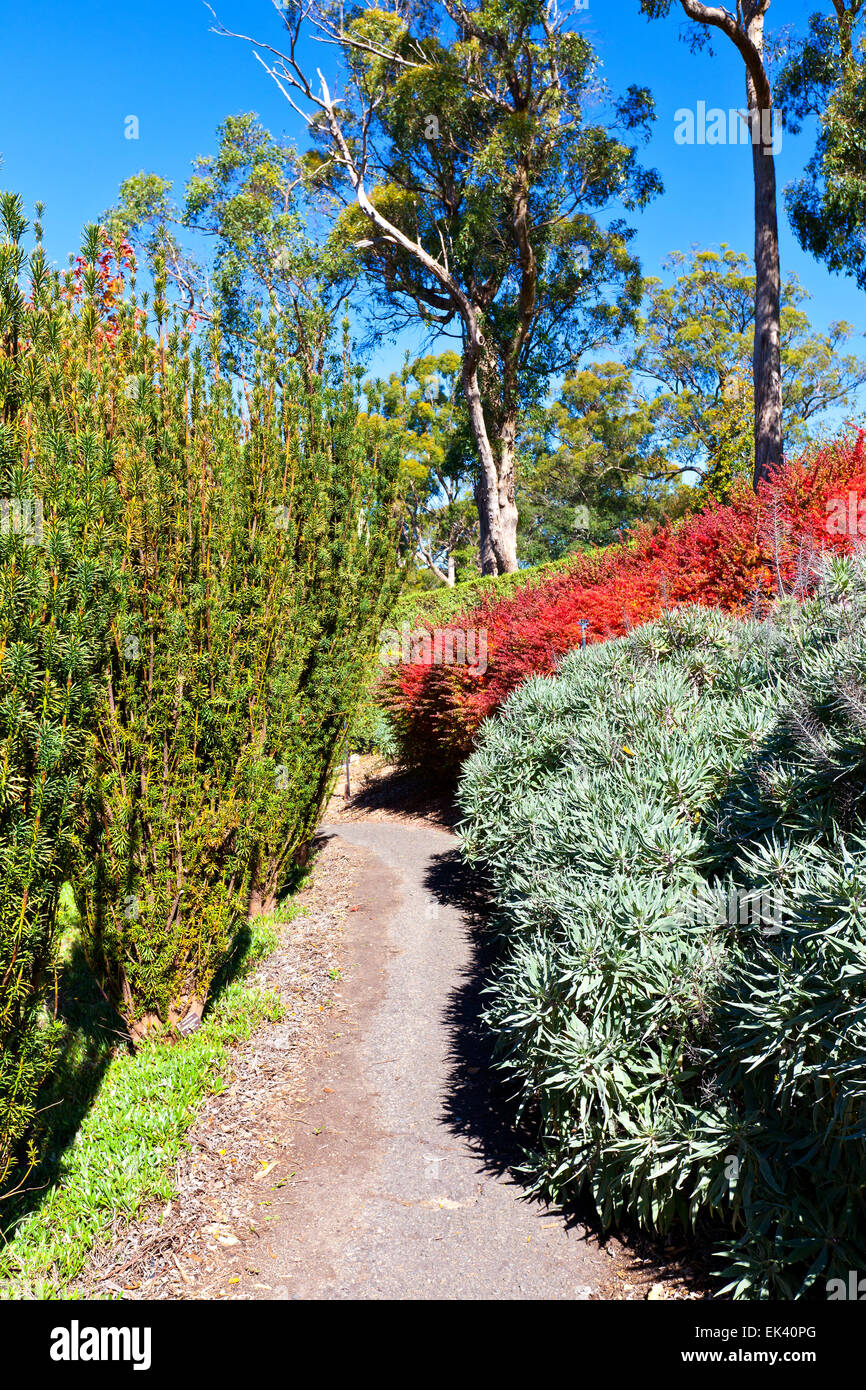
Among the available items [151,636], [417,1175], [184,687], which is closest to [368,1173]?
[417,1175]

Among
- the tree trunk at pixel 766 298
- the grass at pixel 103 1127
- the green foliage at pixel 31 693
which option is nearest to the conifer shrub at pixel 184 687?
the grass at pixel 103 1127

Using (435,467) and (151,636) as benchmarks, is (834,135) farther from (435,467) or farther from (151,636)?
(435,467)

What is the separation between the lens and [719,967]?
9.29 feet

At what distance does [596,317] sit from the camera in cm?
2020

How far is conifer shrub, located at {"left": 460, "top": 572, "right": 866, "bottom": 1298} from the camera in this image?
2285mm

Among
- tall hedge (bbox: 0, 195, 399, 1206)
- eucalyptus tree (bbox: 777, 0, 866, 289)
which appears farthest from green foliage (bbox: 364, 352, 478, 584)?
tall hedge (bbox: 0, 195, 399, 1206)

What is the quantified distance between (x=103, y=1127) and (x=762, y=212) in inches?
588

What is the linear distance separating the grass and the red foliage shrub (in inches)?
164

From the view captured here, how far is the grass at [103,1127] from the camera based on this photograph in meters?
2.98

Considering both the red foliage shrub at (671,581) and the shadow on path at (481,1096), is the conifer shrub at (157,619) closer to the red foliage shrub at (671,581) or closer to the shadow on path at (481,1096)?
the shadow on path at (481,1096)

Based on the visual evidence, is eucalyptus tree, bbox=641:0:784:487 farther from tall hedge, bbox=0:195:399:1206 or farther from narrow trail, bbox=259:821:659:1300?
narrow trail, bbox=259:821:659:1300
